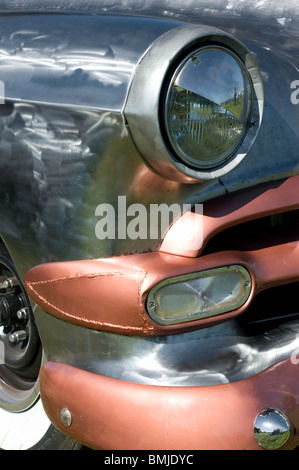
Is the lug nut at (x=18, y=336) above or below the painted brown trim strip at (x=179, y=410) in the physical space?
above

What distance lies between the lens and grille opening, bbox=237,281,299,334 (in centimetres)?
152

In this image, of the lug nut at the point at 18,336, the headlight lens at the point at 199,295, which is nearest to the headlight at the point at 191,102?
the headlight lens at the point at 199,295

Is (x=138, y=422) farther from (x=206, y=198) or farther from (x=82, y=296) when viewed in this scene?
(x=206, y=198)

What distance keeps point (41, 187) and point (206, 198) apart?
35 cm

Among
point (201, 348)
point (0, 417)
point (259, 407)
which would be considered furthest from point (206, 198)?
point (0, 417)

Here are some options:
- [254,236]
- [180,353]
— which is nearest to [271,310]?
[254,236]

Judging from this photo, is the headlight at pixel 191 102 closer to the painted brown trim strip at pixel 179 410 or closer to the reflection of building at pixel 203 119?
the reflection of building at pixel 203 119

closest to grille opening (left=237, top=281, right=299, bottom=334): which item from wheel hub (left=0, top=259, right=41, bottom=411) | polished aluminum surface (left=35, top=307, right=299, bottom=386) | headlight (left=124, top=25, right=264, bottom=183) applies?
polished aluminum surface (left=35, top=307, right=299, bottom=386)

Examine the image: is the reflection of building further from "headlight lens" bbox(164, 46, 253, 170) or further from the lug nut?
the lug nut

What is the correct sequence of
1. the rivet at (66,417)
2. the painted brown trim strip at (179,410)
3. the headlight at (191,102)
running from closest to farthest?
the headlight at (191,102), the painted brown trim strip at (179,410), the rivet at (66,417)

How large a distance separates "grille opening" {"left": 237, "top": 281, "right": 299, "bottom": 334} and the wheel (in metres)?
0.53

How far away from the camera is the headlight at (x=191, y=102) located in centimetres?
121

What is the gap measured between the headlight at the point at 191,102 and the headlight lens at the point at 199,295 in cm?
22

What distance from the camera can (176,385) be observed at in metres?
1.35
